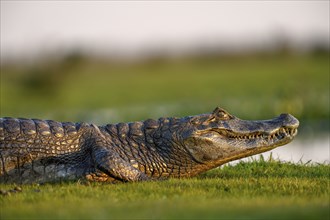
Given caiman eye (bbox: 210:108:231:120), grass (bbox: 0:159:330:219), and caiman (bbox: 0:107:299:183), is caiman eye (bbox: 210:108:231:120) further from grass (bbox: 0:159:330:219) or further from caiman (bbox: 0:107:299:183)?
grass (bbox: 0:159:330:219)

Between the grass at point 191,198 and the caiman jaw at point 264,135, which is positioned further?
the caiman jaw at point 264,135

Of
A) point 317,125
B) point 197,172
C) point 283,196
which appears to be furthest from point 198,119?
point 317,125

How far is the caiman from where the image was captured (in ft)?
28.9

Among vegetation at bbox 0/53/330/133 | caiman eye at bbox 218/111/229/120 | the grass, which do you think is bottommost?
vegetation at bbox 0/53/330/133

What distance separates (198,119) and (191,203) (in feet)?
8.80

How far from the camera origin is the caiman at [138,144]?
882 cm

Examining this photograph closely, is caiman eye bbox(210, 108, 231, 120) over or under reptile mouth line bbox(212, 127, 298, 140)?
over

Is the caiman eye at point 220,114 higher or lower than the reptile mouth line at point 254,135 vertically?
higher

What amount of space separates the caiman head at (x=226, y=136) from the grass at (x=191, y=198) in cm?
29

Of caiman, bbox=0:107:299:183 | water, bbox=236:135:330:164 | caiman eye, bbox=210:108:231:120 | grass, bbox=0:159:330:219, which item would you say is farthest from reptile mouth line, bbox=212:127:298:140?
water, bbox=236:135:330:164

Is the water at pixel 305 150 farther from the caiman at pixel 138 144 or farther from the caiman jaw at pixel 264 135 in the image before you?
the caiman at pixel 138 144

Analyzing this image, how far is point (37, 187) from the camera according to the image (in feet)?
26.6

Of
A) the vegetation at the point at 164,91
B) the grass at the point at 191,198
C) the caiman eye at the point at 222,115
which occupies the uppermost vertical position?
the caiman eye at the point at 222,115

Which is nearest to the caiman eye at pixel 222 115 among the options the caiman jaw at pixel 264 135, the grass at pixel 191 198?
the caiman jaw at pixel 264 135
